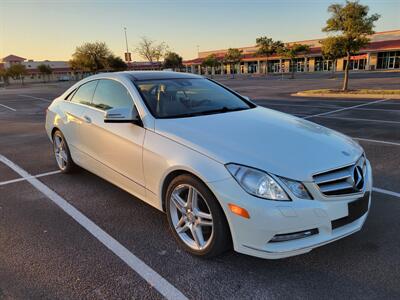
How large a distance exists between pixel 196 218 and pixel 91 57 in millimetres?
68426

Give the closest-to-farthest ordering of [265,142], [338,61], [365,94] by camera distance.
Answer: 1. [265,142]
2. [365,94]
3. [338,61]

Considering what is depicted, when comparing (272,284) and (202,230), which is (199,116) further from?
(272,284)

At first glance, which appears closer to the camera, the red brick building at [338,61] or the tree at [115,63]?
the red brick building at [338,61]

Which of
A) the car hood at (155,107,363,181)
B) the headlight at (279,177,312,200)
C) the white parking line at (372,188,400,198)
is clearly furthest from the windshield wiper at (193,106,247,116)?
the white parking line at (372,188,400,198)

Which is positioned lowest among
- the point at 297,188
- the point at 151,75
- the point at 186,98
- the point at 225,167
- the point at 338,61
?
the point at 338,61

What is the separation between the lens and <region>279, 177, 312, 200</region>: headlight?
2.50 m

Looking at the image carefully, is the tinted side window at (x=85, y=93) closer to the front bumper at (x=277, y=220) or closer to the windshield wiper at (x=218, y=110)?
the windshield wiper at (x=218, y=110)

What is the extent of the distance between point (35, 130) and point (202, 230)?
859cm

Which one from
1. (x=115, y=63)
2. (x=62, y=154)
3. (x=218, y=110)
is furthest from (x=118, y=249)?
(x=115, y=63)

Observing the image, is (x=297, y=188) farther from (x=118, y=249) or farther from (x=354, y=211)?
(x=118, y=249)

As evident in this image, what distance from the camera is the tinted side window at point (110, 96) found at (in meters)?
3.90

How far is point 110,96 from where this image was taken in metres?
4.18

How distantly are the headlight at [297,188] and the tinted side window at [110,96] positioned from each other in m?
2.01

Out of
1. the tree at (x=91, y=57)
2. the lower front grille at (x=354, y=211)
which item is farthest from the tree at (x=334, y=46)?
the tree at (x=91, y=57)
